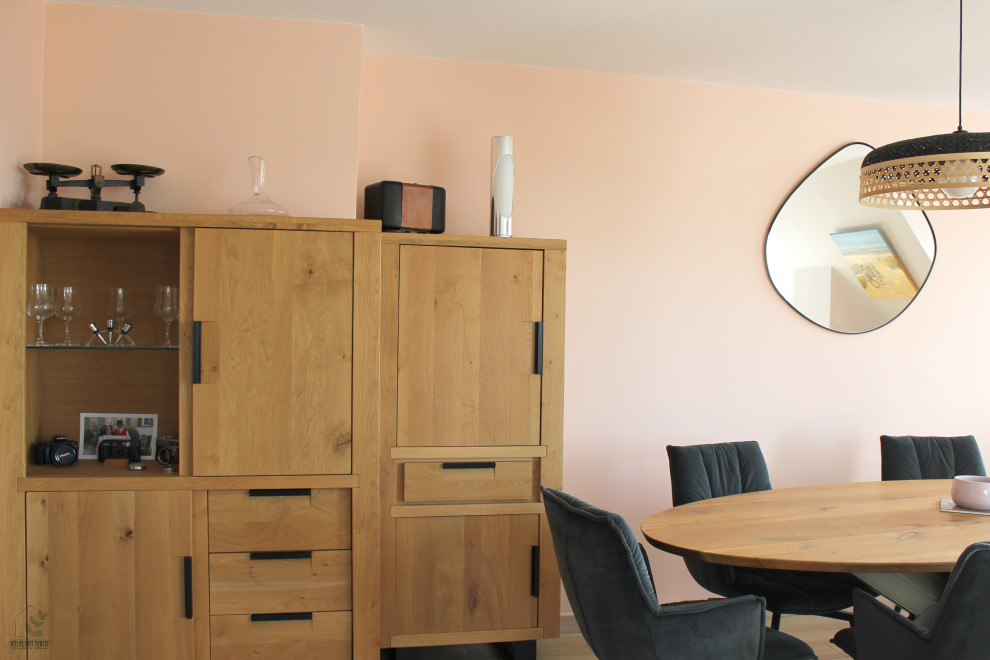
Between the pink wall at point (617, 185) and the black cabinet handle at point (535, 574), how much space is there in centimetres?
60

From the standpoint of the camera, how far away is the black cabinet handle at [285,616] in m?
2.51

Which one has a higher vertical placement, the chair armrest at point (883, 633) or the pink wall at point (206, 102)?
the pink wall at point (206, 102)

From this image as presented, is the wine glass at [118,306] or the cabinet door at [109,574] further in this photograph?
the wine glass at [118,306]

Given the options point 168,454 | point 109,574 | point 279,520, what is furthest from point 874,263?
point 109,574

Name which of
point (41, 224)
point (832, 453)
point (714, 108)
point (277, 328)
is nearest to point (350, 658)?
point (277, 328)

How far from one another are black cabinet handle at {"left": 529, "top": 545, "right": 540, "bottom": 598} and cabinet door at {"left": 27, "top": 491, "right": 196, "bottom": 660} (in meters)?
1.20

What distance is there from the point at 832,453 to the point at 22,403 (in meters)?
3.49

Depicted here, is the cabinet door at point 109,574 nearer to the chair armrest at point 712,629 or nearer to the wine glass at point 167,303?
the wine glass at point 167,303

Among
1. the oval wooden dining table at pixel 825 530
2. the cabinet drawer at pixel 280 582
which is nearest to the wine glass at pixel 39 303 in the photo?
the cabinet drawer at pixel 280 582

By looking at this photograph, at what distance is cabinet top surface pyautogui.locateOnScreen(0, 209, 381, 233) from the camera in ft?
7.92

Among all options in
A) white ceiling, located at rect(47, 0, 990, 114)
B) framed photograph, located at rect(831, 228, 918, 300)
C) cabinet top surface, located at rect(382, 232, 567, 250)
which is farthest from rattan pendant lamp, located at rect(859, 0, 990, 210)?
framed photograph, located at rect(831, 228, 918, 300)

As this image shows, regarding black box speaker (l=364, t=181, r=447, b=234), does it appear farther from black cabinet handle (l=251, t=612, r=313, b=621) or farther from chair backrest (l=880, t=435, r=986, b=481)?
chair backrest (l=880, t=435, r=986, b=481)

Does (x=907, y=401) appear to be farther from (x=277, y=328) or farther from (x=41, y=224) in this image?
(x=41, y=224)

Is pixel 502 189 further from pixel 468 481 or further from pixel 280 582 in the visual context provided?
pixel 280 582
